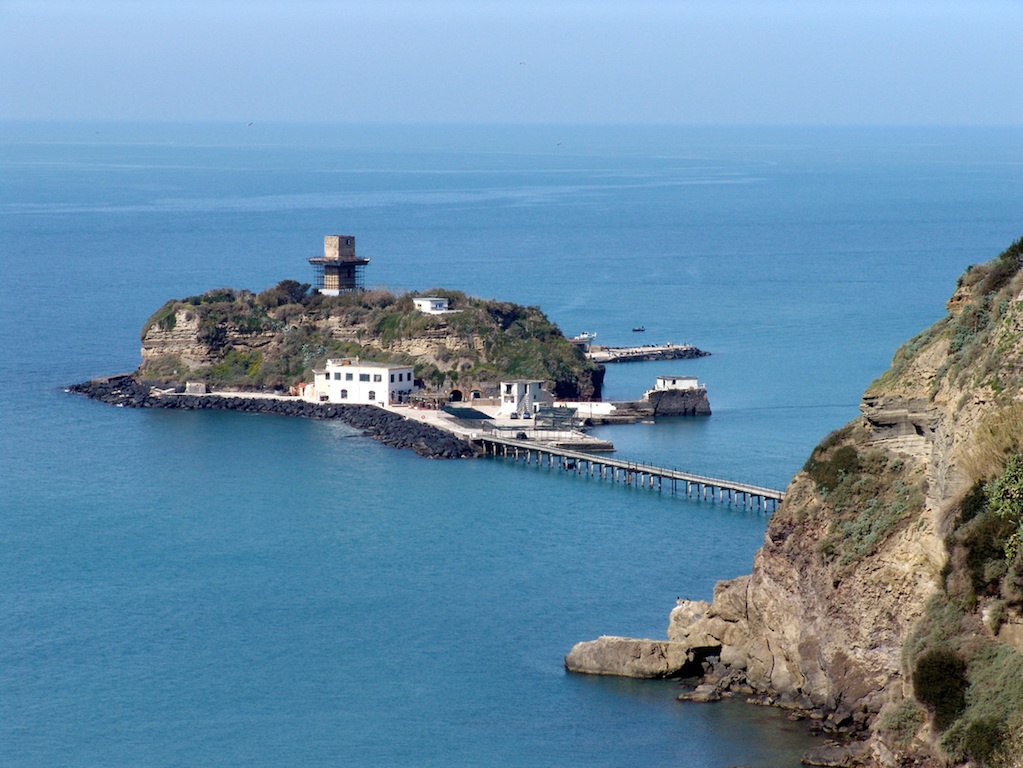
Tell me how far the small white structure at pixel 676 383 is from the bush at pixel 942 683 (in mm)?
46561

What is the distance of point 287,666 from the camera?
136 feet

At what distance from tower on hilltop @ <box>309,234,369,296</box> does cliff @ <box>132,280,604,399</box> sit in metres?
3.03

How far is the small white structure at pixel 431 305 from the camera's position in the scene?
84044 mm

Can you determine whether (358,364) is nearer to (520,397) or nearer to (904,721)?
(520,397)

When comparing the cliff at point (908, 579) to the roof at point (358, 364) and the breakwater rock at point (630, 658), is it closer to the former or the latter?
the breakwater rock at point (630, 658)

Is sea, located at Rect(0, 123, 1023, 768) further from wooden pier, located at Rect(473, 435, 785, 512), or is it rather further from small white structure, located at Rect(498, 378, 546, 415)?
small white structure, located at Rect(498, 378, 546, 415)

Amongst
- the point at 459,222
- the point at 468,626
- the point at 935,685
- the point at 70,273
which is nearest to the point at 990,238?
the point at 459,222

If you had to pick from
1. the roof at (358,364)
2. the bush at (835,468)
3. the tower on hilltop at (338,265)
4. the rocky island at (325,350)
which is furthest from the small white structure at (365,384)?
the bush at (835,468)

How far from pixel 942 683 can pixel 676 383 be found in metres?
47.6

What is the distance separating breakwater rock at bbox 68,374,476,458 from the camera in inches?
2751

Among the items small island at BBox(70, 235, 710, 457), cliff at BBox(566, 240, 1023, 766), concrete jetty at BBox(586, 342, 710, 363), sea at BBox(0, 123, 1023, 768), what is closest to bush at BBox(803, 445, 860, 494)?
cliff at BBox(566, 240, 1023, 766)

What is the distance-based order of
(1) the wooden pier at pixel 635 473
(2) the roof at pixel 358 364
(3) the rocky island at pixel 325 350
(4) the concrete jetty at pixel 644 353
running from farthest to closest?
(4) the concrete jetty at pixel 644 353 → (3) the rocky island at pixel 325 350 → (2) the roof at pixel 358 364 → (1) the wooden pier at pixel 635 473

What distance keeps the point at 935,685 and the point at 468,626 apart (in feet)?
52.4

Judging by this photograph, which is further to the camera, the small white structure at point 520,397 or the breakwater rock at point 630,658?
the small white structure at point 520,397
